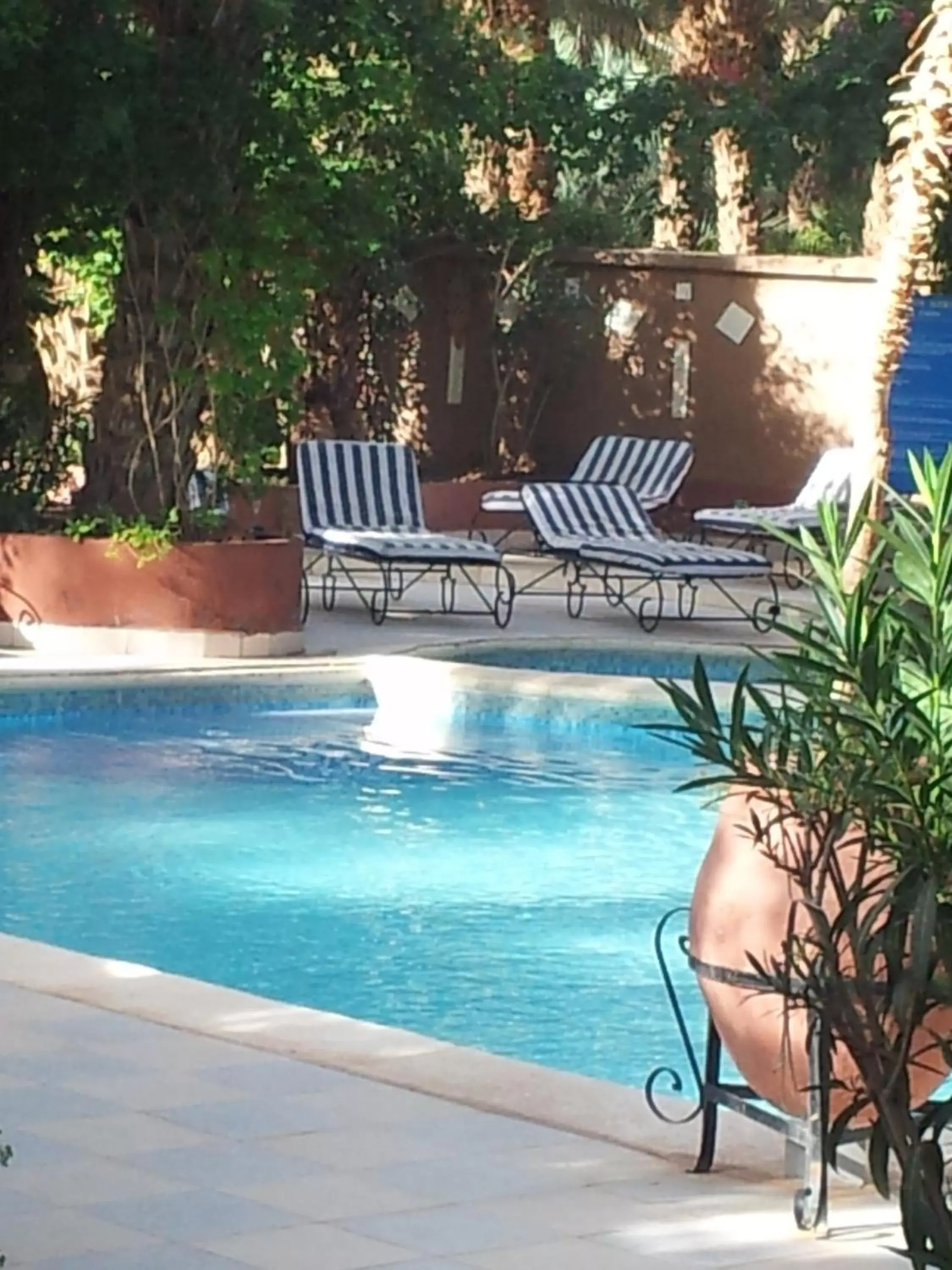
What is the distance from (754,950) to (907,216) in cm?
473

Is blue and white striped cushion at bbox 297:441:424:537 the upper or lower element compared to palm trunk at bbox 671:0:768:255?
lower

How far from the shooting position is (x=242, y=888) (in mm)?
8273

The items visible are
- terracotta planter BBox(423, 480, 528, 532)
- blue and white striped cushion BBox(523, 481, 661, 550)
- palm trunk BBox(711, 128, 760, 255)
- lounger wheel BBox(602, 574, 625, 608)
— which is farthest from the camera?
palm trunk BBox(711, 128, 760, 255)

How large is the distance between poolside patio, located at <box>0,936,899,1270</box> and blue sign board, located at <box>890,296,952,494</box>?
13.7 metres

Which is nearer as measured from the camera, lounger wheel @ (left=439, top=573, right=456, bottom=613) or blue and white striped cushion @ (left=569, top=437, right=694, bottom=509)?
lounger wheel @ (left=439, top=573, right=456, bottom=613)

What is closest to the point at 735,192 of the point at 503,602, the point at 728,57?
the point at 728,57

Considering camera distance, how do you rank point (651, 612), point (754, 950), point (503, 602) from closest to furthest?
point (754, 950), point (503, 602), point (651, 612)

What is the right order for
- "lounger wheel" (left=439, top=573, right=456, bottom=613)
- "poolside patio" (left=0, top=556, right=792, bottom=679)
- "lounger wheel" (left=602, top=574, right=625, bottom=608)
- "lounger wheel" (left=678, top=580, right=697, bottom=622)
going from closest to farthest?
"poolside patio" (left=0, top=556, right=792, bottom=679) → "lounger wheel" (left=439, top=573, right=456, bottom=613) → "lounger wheel" (left=678, top=580, right=697, bottom=622) → "lounger wheel" (left=602, top=574, right=625, bottom=608)

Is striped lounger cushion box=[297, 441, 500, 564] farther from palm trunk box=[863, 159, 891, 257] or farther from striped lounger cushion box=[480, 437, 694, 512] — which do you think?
palm trunk box=[863, 159, 891, 257]

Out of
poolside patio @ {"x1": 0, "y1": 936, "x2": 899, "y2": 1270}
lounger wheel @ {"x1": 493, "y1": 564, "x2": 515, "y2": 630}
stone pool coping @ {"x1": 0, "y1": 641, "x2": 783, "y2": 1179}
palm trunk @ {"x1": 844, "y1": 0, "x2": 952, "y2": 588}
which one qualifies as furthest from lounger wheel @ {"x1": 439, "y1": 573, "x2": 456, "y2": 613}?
poolside patio @ {"x1": 0, "y1": 936, "x2": 899, "y2": 1270}

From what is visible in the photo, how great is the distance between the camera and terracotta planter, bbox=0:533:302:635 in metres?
11.9

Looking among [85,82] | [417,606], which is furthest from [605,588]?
[85,82]

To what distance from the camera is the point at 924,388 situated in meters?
18.5

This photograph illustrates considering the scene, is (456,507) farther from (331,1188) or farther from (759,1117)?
(331,1188)
